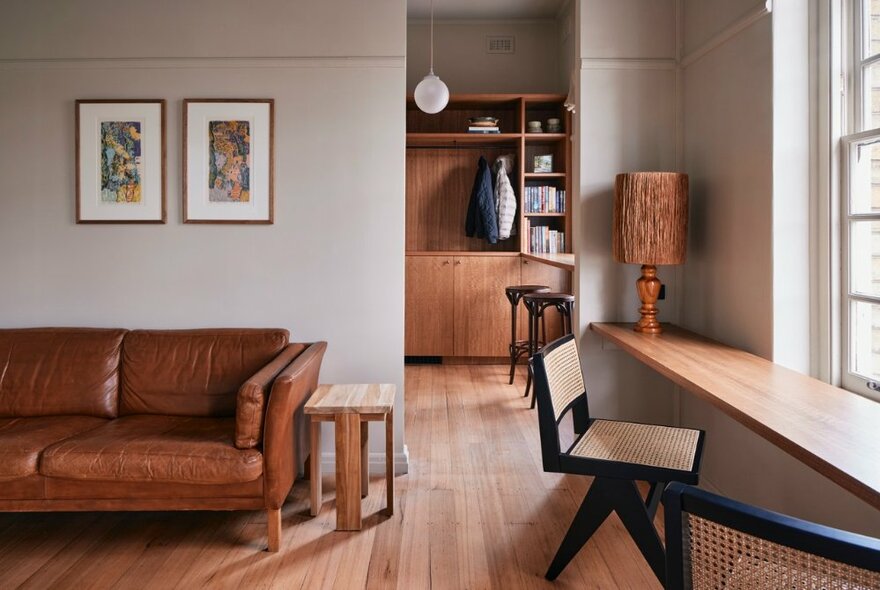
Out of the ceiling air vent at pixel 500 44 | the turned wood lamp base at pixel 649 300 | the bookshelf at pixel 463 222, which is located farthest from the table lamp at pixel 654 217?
the ceiling air vent at pixel 500 44

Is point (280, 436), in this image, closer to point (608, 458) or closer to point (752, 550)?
point (608, 458)

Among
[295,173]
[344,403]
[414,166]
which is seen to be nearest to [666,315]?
[344,403]

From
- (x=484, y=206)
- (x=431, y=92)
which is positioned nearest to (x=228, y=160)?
(x=431, y=92)

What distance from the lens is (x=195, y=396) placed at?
301cm

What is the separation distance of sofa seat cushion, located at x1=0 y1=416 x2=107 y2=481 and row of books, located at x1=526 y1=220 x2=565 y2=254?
424cm

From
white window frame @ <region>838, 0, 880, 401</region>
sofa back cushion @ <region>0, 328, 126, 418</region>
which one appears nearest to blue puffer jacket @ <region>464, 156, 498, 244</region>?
sofa back cushion @ <region>0, 328, 126, 418</region>

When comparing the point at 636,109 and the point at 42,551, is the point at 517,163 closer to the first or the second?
the point at 636,109

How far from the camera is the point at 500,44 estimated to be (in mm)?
6457

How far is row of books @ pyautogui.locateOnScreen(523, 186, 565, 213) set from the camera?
6266 millimetres

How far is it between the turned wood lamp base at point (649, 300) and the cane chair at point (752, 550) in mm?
1959

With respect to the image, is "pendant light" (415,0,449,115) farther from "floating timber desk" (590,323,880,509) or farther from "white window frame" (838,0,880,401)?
"white window frame" (838,0,880,401)

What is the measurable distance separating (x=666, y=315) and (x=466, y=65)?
399 cm

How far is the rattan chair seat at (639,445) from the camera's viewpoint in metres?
2.08

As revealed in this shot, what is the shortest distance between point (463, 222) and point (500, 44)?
1761 millimetres
